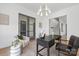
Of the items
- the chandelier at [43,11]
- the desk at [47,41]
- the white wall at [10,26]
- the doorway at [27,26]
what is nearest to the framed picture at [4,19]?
the white wall at [10,26]

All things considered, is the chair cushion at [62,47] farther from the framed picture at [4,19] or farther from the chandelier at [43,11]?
the framed picture at [4,19]

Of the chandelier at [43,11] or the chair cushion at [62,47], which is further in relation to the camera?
the chair cushion at [62,47]

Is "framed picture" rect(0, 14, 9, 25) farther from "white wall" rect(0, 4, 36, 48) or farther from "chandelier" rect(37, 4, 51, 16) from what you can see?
"chandelier" rect(37, 4, 51, 16)

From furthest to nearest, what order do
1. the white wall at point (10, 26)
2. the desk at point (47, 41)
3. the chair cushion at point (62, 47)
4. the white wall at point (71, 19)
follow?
the chair cushion at point (62, 47) < the desk at point (47, 41) < the white wall at point (71, 19) < the white wall at point (10, 26)

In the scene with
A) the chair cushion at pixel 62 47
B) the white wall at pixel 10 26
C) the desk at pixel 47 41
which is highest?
the white wall at pixel 10 26

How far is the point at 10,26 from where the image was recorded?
1655mm

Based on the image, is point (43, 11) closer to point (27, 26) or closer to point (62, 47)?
point (27, 26)

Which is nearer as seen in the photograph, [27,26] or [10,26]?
[10,26]

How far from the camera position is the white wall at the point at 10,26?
5.09 ft

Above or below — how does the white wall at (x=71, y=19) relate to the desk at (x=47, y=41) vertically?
above

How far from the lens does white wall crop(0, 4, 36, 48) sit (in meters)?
1.55

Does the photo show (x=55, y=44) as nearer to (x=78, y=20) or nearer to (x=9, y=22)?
(x=78, y=20)

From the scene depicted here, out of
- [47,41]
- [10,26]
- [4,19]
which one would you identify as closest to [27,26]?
[10,26]

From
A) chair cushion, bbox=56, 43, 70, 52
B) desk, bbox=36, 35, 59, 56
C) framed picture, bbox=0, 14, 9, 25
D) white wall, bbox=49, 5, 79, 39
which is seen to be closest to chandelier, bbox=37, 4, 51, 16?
white wall, bbox=49, 5, 79, 39
